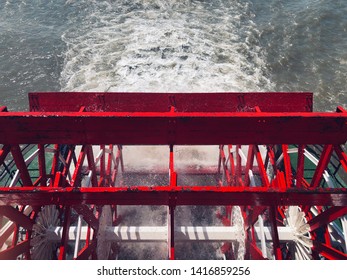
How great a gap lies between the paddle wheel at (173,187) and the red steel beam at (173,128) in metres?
0.01

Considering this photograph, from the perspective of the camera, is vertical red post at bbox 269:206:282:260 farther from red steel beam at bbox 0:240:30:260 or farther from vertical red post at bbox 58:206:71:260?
red steel beam at bbox 0:240:30:260

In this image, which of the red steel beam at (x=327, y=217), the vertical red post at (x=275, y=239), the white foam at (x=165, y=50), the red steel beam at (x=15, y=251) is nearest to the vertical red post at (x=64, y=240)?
the red steel beam at (x=15, y=251)

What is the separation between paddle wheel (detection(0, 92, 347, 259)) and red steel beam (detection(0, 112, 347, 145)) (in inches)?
0.5

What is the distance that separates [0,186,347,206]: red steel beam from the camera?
3.99 meters

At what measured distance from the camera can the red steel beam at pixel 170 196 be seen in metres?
3.99

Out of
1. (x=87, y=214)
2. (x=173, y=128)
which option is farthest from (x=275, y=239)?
(x=87, y=214)

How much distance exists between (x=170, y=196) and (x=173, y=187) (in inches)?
5.1

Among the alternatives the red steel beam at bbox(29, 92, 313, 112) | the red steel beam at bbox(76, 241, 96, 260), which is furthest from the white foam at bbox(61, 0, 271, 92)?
the red steel beam at bbox(76, 241, 96, 260)

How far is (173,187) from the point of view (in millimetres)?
4062

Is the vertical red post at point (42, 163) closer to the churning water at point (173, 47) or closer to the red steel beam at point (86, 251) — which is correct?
the red steel beam at point (86, 251)

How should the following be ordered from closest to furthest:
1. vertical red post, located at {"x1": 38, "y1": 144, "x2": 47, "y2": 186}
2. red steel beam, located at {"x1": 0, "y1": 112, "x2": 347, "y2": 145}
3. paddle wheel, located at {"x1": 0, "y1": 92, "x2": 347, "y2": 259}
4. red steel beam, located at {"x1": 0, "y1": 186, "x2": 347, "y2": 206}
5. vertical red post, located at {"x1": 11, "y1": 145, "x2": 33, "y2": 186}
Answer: red steel beam, located at {"x1": 0, "y1": 186, "x2": 347, "y2": 206} → paddle wheel, located at {"x1": 0, "y1": 92, "x2": 347, "y2": 259} → red steel beam, located at {"x1": 0, "y1": 112, "x2": 347, "y2": 145} → vertical red post, located at {"x1": 11, "y1": 145, "x2": 33, "y2": 186} → vertical red post, located at {"x1": 38, "y1": 144, "x2": 47, "y2": 186}
